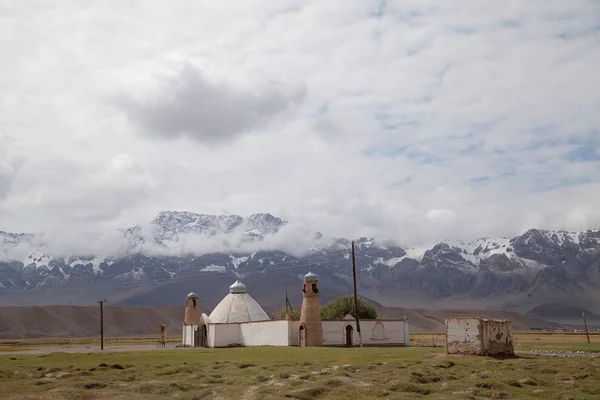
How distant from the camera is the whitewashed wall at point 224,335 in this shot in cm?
7894

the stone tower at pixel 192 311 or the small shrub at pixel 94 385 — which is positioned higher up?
the stone tower at pixel 192 311

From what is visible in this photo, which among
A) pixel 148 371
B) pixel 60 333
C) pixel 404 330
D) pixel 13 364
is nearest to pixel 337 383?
pixel 148 371

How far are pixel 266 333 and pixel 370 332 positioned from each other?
1088 cm

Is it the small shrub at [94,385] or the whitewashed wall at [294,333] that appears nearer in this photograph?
the small shrub at [94,385]

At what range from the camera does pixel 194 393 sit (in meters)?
32.2

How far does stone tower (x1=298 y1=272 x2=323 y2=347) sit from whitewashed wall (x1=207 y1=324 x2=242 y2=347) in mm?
11827

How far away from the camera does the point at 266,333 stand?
75500 mm

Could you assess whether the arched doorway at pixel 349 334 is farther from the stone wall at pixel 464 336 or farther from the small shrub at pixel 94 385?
the small shrub at pixel 94 385

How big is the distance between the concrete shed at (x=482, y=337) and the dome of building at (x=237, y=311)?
38.8 m

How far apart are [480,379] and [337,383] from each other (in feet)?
22.3

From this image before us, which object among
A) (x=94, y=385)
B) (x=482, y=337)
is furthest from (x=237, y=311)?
(x=94, y=385)

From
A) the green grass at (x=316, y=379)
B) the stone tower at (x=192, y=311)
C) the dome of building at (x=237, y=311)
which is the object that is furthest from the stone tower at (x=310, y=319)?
the stone tower at (x=192, y=311)

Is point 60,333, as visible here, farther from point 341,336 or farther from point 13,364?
point 13,364

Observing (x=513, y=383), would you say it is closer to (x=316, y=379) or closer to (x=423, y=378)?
(x=423, y=378)
